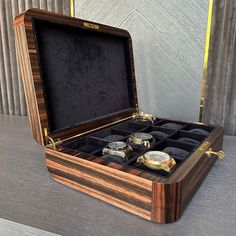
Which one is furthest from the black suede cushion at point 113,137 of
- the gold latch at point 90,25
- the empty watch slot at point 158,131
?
the gold latch at point 90,25

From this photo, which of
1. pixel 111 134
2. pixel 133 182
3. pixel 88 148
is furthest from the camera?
pixel 111 134

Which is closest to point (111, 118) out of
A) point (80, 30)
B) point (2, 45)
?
point (80, 30)

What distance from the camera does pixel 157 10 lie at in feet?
3.15

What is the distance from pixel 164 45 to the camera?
3.23 ft

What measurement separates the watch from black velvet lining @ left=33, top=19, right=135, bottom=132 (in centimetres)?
15

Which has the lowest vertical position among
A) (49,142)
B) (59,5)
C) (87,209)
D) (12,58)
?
(87,209)

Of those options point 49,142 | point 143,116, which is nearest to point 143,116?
point 143,116

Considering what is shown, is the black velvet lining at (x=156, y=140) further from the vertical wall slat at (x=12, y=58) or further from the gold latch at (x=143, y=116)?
the vertical wall slat at (x=12, y=58)

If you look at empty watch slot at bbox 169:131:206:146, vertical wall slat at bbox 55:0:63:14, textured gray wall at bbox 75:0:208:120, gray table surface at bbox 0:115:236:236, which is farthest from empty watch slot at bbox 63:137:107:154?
vertical wall slat at bbox 55:0:63:14

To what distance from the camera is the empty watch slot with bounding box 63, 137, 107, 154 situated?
2.05 ft

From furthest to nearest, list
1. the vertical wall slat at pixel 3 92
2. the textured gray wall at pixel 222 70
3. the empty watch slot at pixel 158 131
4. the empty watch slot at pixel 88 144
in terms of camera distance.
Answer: the vertical wall slat at pixel 3 92, the textured gray wall at pixel 222 70, the empty watch slot at pixel 158 131, the empty watch slot at pixel 88 144

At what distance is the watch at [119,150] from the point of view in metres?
0.56

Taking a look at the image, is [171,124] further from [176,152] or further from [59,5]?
[59,5]

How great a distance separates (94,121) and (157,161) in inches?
12.0
